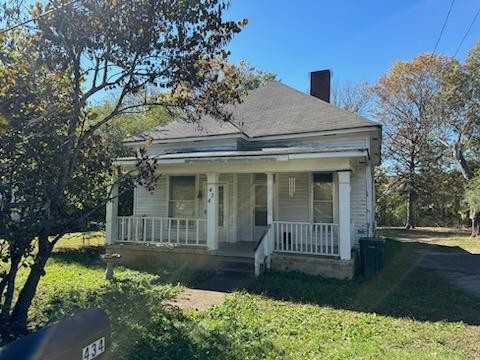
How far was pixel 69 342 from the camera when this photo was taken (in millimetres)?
2152

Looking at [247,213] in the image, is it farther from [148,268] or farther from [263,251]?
[148,268]

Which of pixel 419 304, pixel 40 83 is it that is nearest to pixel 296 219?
pixel 419 304

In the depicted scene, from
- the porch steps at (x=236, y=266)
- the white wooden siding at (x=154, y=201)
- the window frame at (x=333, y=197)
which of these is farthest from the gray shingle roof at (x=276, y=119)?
the porch steps at (x=236, y=266)

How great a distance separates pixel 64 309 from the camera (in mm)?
6102

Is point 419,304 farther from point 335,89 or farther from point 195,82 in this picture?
point 335,89

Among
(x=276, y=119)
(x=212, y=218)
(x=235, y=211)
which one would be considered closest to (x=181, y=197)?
(x=235, y=211)

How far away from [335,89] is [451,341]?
107ft

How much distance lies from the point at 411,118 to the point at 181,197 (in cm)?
2385

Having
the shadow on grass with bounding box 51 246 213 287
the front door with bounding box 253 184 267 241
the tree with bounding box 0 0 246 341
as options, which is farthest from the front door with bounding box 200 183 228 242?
the tree with bounding box 0 0 246 341

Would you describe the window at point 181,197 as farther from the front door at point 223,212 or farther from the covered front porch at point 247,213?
the front door at point 223,212

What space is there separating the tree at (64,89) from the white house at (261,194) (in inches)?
150

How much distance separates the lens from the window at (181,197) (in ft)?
42.4

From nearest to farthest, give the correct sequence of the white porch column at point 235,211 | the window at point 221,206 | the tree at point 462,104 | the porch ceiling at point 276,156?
the porch ceiling at point 276,156
the white porch column at point 235,211
the window at point 221,206
the tree at point 462,104

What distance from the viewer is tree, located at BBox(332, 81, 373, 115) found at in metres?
34.7
